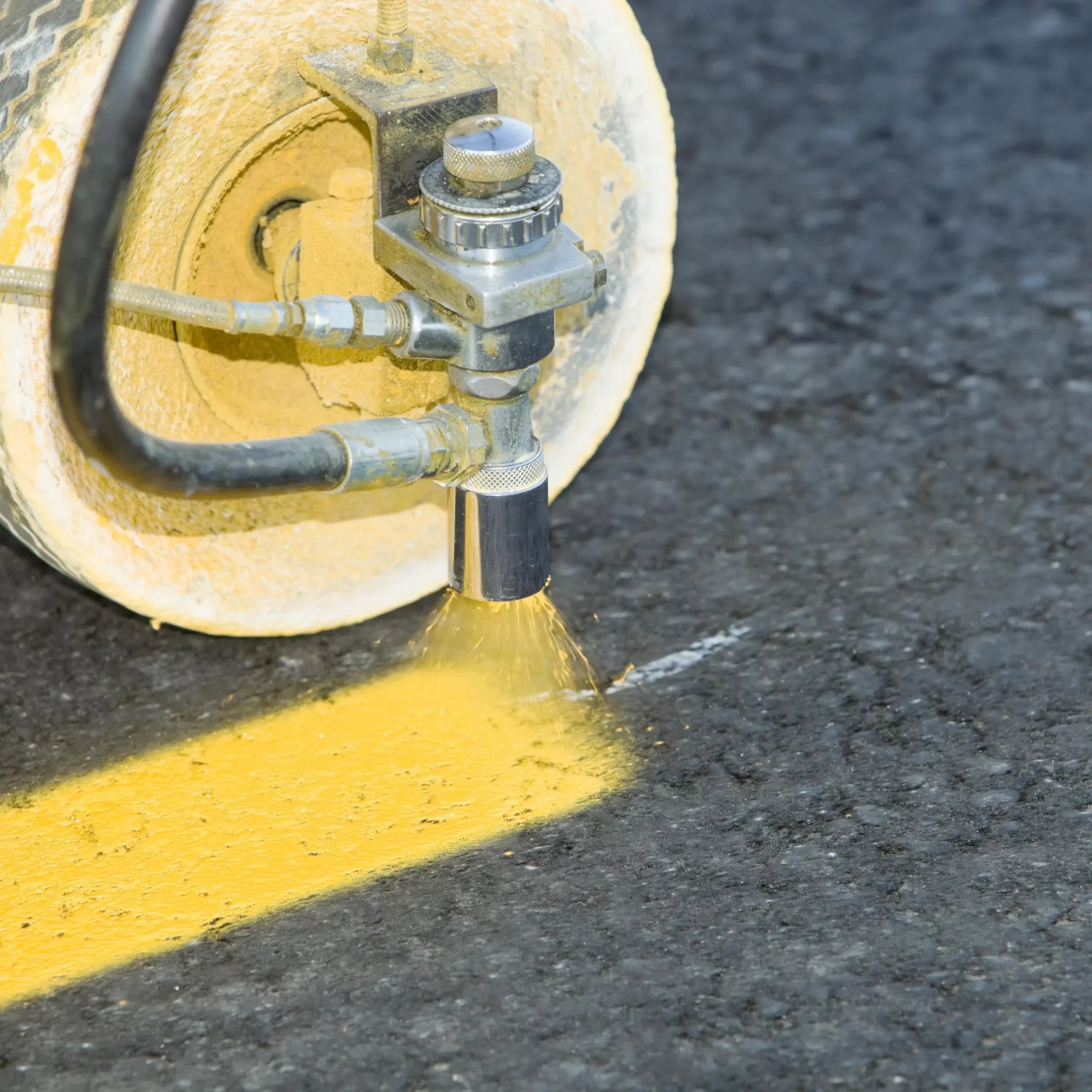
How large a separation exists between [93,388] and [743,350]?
1.52 meters

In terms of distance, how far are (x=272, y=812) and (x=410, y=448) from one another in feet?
1.47

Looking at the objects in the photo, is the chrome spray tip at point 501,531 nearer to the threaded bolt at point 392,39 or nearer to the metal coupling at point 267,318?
the metal coupling at point 267,318

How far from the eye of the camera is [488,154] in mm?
1597

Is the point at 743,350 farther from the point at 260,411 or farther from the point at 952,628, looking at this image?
the point at 260,411

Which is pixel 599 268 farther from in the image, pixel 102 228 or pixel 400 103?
pixel 102 228

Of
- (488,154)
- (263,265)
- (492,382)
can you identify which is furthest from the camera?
(263,265)

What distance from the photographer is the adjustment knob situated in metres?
1.60

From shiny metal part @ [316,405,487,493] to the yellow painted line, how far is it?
355 mm

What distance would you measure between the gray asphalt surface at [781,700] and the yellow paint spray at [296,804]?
43mm

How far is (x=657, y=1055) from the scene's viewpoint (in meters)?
1.53

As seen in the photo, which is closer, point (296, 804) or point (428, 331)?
point (428, 331)

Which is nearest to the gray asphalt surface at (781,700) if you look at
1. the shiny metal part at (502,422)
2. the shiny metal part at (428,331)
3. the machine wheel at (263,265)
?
the machine wheel at (263,265)

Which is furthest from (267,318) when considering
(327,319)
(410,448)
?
(410,448)

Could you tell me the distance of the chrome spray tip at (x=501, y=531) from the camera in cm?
175
